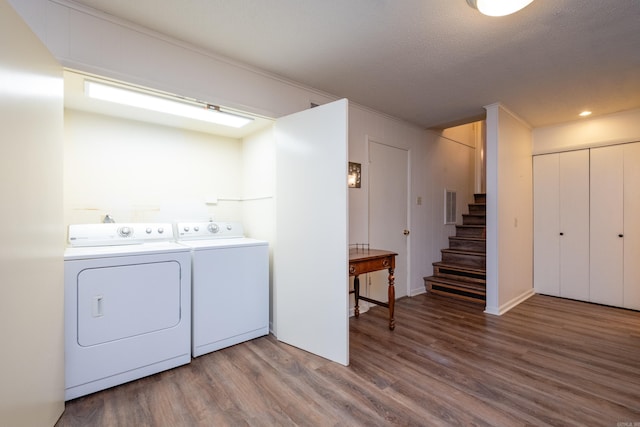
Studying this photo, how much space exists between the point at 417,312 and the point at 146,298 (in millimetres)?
2770

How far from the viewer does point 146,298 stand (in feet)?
6.44

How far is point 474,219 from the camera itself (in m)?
4.65

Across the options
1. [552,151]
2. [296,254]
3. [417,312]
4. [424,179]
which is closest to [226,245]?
[296,254]

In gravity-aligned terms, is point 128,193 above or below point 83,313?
above

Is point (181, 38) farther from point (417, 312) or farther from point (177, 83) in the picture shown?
point (417, 312)

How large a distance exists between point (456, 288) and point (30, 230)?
423 cm

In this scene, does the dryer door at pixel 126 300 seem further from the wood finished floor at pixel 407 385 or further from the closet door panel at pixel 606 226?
the closet door panel at pixel 606 226

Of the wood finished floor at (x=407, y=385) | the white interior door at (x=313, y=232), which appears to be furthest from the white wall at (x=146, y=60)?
the wood finished floor at (x=407, y=385)

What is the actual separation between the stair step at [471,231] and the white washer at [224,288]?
3.44 m

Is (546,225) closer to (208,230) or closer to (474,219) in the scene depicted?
(474,219)

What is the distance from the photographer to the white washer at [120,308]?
1730 millimetres

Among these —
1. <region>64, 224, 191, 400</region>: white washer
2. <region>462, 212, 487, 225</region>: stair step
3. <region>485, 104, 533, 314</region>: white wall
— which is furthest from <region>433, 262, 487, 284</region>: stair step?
<region>64, 224, 191, 400</region>: white washer

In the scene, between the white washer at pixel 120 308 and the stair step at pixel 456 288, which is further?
the stair step at pixel 456 288

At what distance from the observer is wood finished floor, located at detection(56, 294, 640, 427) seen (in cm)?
159
